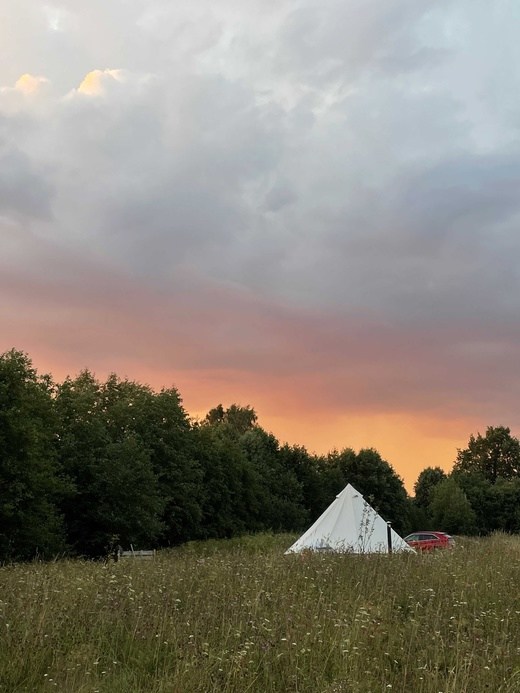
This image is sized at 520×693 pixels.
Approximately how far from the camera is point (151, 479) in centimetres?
4972

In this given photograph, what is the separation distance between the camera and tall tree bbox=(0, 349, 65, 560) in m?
37.0

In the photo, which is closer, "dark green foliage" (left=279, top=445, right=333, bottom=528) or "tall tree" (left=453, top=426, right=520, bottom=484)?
"dark green foliage" (left=279, top=445, right=333, bottom=528)

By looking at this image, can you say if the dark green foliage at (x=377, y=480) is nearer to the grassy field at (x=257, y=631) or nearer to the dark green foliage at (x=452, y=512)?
the dark green foliage at (x=452, y=512)

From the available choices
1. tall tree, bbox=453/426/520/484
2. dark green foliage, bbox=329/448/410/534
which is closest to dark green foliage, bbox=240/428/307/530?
dark green foliage, bbox=329/448/410/534

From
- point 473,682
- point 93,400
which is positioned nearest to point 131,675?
point 473,682

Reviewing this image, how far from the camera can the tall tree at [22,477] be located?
36969 millimetres

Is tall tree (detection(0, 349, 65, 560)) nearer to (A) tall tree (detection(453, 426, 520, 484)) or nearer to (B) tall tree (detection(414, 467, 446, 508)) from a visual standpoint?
(B) tall tree (detection(414, 467, 446, 508))

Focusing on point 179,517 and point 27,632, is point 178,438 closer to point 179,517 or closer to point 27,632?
point 179,517

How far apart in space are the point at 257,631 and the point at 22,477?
32999mm

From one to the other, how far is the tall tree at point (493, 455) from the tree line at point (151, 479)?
44.3 ft

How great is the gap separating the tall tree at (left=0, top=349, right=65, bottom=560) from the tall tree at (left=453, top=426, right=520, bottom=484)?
86790 mm

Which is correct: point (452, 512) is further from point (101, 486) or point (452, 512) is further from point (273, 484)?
point (101, 486)

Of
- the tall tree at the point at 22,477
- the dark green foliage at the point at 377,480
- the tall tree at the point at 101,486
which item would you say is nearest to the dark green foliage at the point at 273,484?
the dark green foliage at the point at 377,480

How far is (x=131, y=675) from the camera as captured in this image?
6.93 meters
